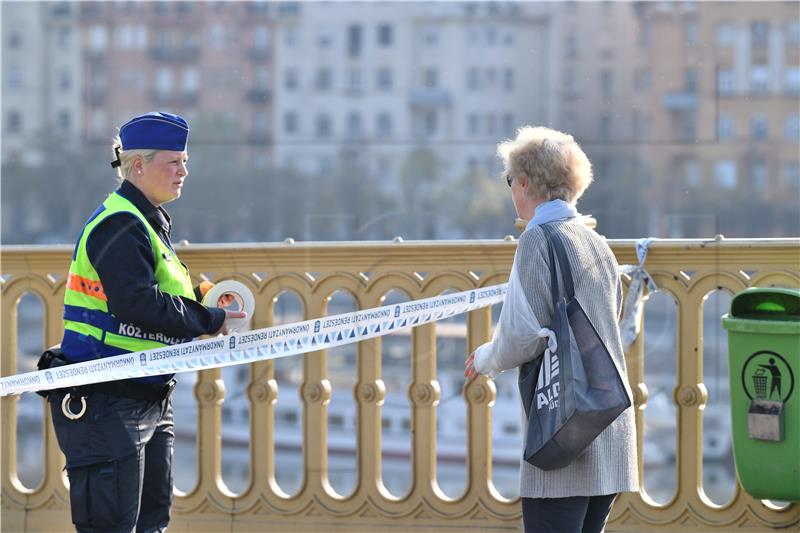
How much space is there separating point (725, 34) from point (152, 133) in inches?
2900

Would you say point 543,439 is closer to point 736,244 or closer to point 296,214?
point 736,244

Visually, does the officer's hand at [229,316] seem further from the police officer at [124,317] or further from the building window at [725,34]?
the building window at [725,34]

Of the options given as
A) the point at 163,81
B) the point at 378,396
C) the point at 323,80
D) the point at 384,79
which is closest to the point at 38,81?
the point at 163,81

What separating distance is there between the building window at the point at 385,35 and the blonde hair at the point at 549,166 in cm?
7144

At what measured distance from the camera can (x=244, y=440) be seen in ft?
195

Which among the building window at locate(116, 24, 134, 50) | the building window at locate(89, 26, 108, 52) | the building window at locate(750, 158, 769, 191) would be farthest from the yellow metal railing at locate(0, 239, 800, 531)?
the building window at locate(89, 26, 108, 52)

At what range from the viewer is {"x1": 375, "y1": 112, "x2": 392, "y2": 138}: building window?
69.9 meters

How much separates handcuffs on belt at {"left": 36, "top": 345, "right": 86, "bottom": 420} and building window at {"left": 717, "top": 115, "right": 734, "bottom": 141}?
229 feet

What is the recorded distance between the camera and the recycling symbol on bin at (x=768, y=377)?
3920 mm

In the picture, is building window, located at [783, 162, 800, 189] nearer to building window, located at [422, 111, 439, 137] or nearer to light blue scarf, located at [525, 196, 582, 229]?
building window, located at [422, 111, 439, 137]

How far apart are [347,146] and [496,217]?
10524 millimetres

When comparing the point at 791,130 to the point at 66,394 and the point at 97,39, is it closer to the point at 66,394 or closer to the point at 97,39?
the point at 97,39

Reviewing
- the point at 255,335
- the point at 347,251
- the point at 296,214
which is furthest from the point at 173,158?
the point at 296,214

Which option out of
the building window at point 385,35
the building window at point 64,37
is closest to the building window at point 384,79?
the building window at point 385,35
